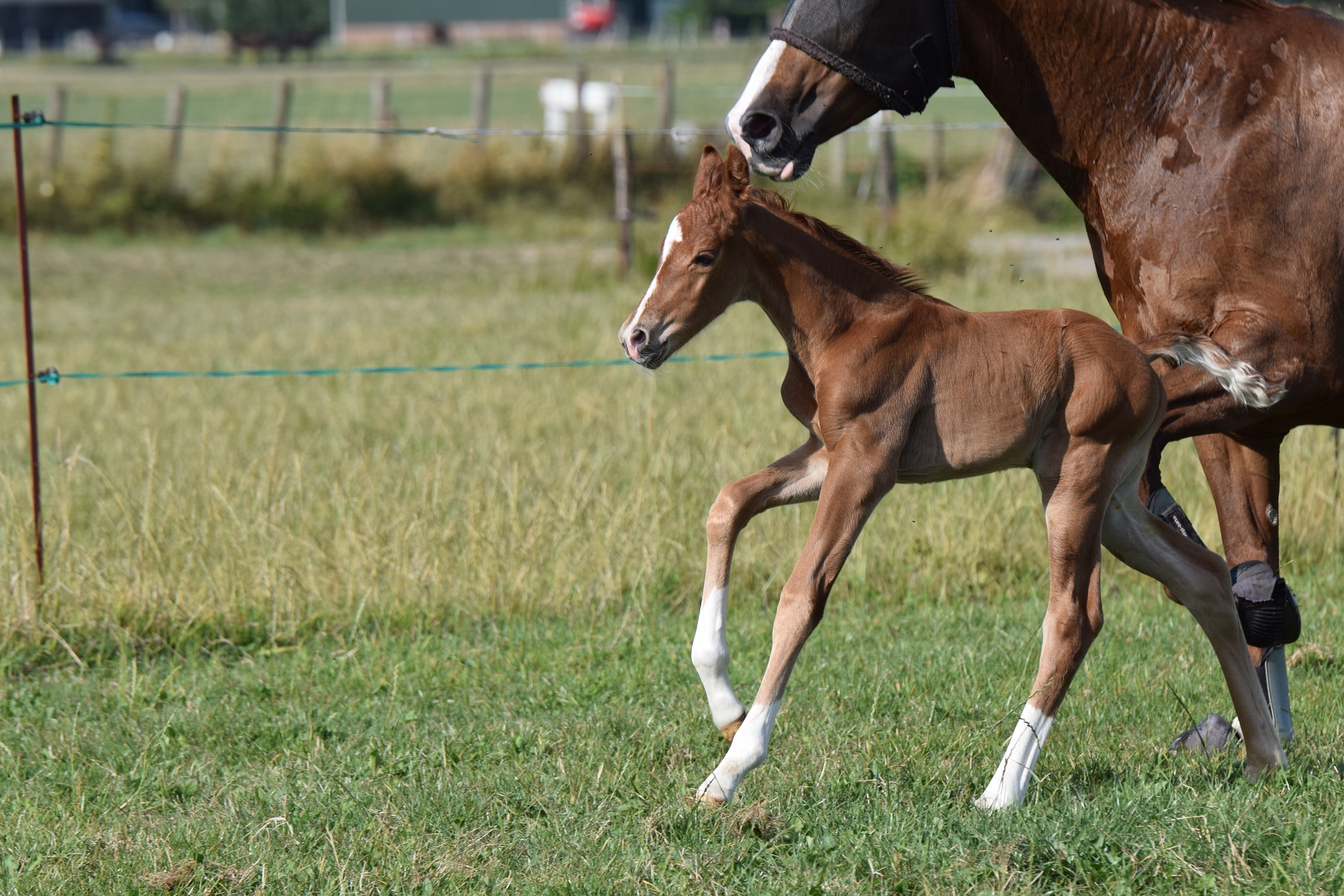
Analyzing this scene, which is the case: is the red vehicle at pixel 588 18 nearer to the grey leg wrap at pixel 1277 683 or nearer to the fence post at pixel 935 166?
the fence post at pixel 935 166

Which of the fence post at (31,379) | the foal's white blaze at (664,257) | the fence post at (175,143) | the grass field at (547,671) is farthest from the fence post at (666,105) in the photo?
the foal's white blaze at (664,257)

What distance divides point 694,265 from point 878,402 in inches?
21.1

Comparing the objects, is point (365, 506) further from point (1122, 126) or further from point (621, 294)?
point (621, 294)

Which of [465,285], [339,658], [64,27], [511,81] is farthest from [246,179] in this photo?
[64,27]

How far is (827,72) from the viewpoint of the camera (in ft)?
12.1

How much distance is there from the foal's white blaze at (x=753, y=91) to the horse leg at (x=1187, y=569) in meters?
1.32

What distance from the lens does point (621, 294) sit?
1398 cm

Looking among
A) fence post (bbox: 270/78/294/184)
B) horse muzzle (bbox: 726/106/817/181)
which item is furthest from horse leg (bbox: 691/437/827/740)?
fence post (bbox: 270/78/294/184)

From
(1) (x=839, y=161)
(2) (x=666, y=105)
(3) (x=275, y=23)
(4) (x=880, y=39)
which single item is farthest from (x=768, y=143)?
(3) (x=275, y=23)

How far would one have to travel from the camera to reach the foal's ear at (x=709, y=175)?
329cm

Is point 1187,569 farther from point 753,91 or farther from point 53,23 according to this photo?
point 53,23

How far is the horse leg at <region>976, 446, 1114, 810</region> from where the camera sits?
11.2 ft

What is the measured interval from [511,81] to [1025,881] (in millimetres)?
44003

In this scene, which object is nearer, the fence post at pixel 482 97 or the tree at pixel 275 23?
the fence post at pixel 482 97
